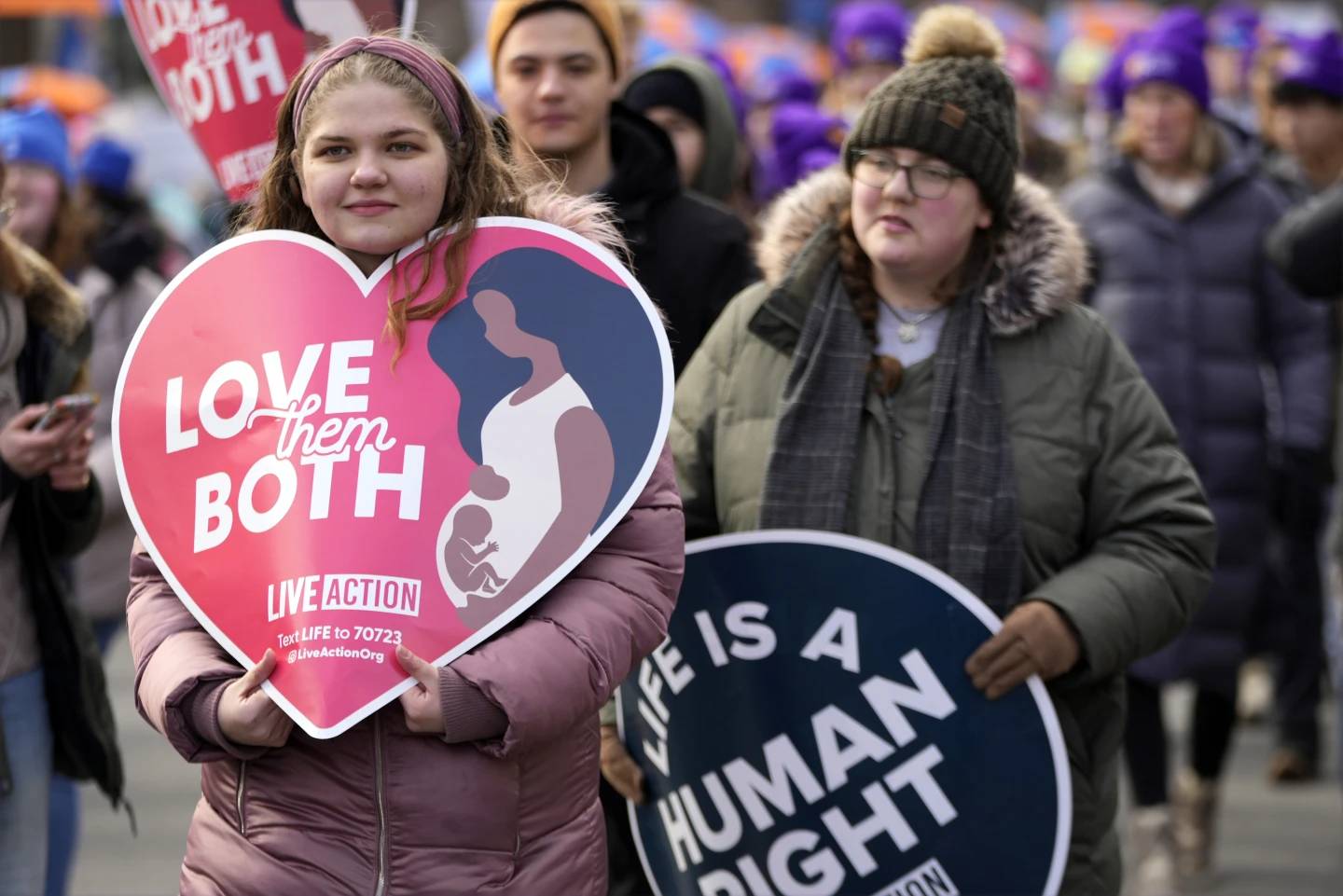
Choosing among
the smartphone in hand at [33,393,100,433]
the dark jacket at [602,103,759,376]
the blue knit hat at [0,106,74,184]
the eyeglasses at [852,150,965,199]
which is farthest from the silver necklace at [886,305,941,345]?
the blue knit hat at [0,106,74,184]

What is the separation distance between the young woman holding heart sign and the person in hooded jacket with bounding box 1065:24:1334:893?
348 centimetres

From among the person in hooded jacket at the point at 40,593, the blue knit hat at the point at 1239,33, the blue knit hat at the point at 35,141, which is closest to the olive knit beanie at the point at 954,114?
the person in hooded jacket at the point at 40,593

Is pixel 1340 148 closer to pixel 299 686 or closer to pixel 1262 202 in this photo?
pixel 1262 202

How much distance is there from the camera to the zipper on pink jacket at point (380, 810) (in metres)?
2.85

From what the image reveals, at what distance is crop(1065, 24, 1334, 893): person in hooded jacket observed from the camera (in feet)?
20.5

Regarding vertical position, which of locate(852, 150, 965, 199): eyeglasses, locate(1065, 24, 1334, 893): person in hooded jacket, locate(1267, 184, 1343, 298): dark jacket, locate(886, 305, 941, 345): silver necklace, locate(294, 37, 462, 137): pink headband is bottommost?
locate(1065, 24, 1334, 893): person in hooded jacket

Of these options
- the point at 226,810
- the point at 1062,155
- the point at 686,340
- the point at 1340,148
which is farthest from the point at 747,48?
the point at 226,810

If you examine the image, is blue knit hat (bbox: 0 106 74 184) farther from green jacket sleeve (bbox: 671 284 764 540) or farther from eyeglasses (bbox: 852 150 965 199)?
eyeglasses (bbox: 852 150 965 199)

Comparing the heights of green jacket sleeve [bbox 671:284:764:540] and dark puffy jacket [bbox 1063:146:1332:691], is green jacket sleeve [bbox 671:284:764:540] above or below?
above

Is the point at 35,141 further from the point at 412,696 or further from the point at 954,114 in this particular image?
the point at 412,696

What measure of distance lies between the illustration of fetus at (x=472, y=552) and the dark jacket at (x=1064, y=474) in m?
0.93

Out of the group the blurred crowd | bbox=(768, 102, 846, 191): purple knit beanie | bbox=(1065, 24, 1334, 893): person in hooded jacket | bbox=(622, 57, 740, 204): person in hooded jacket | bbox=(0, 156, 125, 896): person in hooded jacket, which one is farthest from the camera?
bbox=(768, 102, 846, 191): purple knit beanie

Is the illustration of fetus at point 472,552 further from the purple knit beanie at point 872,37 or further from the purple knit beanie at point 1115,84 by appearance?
the purple knit beanie at point 872,37

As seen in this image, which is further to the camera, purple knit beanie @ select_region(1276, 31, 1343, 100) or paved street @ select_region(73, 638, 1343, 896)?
purple knit beanie @ select_region(1276, 31, 1343, 100)
